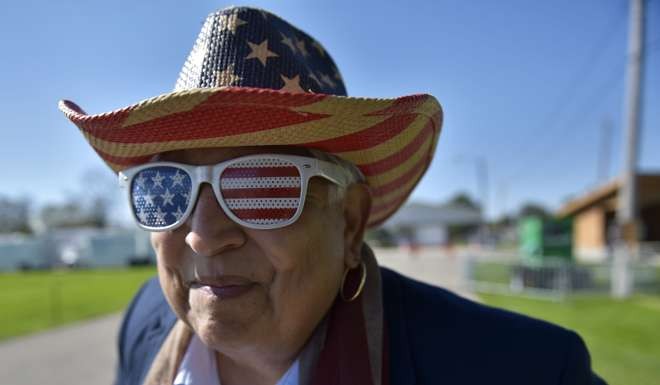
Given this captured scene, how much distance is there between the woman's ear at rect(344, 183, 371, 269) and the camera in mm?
1570

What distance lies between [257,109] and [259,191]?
0.73ft

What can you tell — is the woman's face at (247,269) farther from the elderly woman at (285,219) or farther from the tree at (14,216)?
the tree at (14,216)

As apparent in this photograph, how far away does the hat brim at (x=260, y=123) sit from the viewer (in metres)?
1.19

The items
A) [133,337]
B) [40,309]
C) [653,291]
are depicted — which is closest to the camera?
[133,337]

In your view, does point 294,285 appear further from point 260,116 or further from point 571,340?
point 571,340

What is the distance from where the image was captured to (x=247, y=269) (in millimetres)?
1306

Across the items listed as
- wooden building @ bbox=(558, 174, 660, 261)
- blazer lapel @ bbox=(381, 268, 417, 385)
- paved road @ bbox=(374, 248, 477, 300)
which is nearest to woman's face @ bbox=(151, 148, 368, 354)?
blazer lapel @ bbox=(381, 268, 417, 385)

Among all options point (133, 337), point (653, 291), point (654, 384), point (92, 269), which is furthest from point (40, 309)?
point (92, 269)

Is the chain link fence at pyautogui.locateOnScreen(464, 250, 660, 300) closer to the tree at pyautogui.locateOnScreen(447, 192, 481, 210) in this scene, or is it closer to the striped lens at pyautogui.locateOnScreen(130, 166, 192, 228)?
the striped lens at pyautogui.locateOnScreen(130, 166, 192, 228)

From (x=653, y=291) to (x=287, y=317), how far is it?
1195cm

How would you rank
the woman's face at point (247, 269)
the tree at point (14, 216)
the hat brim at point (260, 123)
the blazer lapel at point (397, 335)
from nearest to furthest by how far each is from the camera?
the hat brim at point (260, 123)
the woman's face at point (247, 269)
the blazer lapel at point (397, 335)
the tree at point (14, 216)

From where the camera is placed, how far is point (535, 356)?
1.40 metres

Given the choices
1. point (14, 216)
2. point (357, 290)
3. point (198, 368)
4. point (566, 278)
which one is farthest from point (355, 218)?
point (14, 216)

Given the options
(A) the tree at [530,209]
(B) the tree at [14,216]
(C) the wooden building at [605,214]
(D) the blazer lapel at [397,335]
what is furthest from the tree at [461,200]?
(D) the blazer lapel at [397,335]
